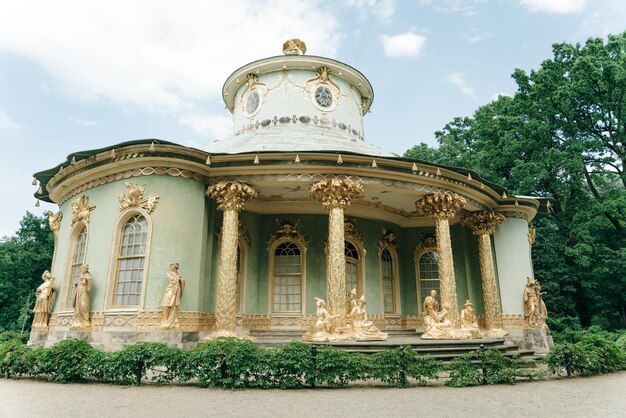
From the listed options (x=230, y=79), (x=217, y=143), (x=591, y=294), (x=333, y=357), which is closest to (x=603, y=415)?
(x=333, y=357)

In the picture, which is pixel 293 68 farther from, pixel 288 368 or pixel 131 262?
pixel 288 368

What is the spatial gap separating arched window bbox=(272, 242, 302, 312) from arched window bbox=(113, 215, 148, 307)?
4.82m

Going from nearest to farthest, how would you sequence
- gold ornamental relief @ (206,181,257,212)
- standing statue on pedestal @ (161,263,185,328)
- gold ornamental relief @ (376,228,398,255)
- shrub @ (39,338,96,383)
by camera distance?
1. shrub @ (39,338,96,383)
2. standing statue on pedestal @ (161,263,185,328)
3. gold ornamental relief @ (206,181,257,212)
4. gold ornamental relief @ (376,228,398,255)

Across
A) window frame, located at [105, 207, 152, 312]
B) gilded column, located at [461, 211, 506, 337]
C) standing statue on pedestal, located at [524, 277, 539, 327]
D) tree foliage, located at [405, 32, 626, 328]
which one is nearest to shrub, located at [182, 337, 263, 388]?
window frame, located at [105, 207, 152, 312]

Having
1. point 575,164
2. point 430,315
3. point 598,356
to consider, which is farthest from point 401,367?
point 575,164

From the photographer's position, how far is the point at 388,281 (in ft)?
57.0

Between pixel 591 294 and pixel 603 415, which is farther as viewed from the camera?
pixel 591 294

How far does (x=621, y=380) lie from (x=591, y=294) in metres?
15.9

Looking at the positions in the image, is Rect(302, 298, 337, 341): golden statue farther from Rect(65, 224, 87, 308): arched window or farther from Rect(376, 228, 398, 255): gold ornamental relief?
Rect(65, 224, 87, 308): arched window

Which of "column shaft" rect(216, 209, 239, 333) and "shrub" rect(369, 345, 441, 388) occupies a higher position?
"column shaft" rect(216, 209, 239, 333)

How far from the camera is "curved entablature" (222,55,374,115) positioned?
703 inches

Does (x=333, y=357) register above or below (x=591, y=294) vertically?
below

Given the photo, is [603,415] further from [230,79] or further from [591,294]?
[591,294]

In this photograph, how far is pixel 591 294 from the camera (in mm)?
23125
